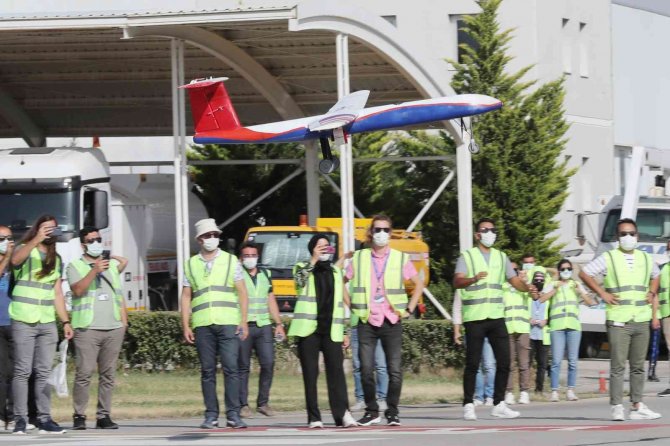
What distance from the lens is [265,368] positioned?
18.0 m

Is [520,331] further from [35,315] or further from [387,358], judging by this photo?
[35,315]

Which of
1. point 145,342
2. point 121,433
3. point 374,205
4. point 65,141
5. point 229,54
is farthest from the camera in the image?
point 65,141

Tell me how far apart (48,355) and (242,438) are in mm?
2356

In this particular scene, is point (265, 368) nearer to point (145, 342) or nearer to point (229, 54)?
point (145, 342)

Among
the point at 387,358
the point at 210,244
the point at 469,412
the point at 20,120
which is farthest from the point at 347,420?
the point at 20,120

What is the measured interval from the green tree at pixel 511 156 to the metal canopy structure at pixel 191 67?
2.47 metres

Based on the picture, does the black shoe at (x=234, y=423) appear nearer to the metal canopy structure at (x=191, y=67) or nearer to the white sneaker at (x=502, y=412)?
the white sneaker at (x=502, y=412)

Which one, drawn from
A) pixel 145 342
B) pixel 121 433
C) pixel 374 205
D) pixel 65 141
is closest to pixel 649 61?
pixel 374 205

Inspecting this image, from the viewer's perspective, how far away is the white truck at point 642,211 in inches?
1228

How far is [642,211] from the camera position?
32.2 meters

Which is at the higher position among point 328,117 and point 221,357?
point 328,117

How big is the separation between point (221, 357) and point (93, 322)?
1.46 meters

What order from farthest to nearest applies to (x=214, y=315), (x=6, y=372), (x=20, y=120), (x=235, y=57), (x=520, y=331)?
(x=20, y=120)
(x=235, y=57)
(x=520, y=331)
(x=6, y=372)
(x=214, y=315)

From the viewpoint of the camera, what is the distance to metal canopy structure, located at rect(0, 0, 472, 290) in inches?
1016
